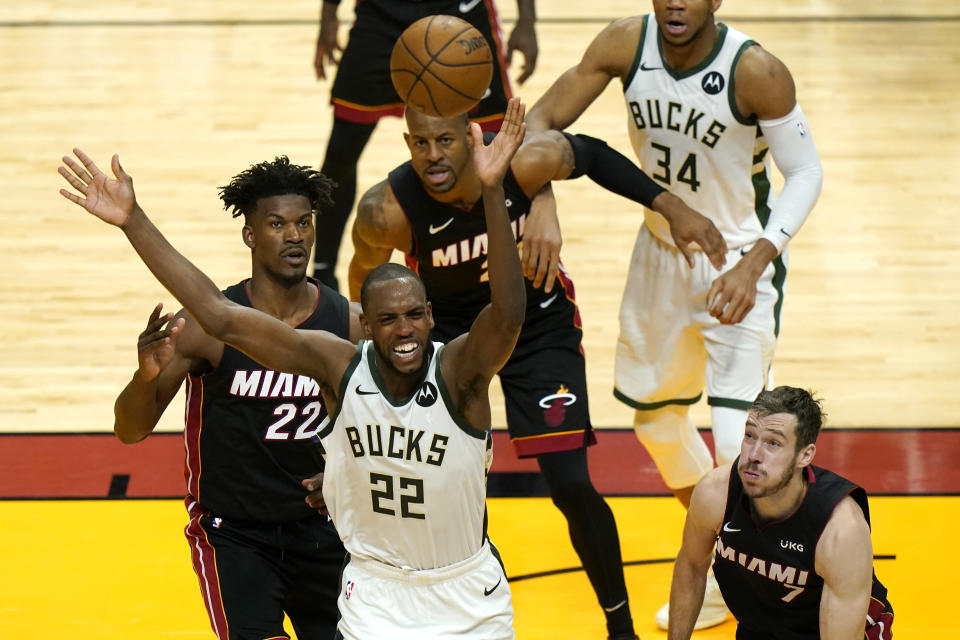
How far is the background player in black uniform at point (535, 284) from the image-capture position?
18.1 ft

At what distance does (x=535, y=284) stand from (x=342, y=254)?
4.07 metres

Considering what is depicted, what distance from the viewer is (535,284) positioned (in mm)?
5449

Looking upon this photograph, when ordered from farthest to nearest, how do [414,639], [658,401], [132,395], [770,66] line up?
[658,401], [770,66], [132,395], [414,639]

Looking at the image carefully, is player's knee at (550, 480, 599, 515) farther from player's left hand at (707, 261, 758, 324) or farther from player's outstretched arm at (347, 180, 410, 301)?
player's outstretched arm at (347, 180, 410, 301)

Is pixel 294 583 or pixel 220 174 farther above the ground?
pixel 220 174

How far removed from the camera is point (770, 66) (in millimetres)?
5641

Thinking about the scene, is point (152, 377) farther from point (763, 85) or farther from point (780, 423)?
point (763, 85)

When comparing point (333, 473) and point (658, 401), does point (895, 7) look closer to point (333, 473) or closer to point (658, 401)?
point (658, 401)

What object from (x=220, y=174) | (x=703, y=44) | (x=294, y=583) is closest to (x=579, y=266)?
(x=220, y=174)

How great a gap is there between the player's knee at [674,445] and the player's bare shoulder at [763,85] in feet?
4.32

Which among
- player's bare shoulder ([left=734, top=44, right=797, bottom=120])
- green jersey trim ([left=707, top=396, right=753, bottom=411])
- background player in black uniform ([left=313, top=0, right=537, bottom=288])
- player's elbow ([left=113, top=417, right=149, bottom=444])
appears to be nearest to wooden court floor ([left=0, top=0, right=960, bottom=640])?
green jersey trim ([left=707, top=396, right=753, bottom=411])

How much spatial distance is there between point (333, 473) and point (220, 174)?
242 inches

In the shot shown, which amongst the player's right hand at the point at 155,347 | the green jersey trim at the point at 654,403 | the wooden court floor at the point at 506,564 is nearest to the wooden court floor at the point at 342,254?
the wooden court floor at the point at 506,564

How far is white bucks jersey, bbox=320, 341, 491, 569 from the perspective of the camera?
4.33 metres
